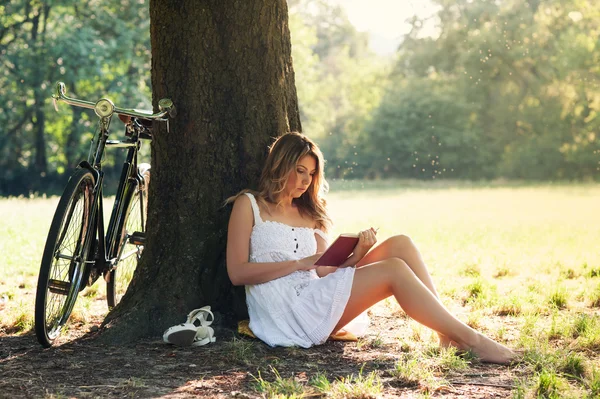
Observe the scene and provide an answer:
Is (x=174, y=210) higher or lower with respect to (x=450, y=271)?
higher

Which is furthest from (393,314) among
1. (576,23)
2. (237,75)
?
Answer: (576,23)

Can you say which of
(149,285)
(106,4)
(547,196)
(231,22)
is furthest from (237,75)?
(106,4)

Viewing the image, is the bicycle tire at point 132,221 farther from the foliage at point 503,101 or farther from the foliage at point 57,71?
the foliage at point 503,101

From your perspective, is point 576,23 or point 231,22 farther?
point 576,23

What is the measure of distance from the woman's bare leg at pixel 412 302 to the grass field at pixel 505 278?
215 millimetres

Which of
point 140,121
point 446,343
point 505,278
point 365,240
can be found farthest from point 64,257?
point 505,278

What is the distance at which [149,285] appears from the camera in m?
4.50

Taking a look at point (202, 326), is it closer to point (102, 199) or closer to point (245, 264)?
point (245, 264)

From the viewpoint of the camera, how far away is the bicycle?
3826mm

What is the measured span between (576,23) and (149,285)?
31487mm

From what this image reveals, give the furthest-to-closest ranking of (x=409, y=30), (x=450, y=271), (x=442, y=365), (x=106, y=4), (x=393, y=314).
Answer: (x=409, y=30) → (x=106, y=4) → (x=450, y=271) → (x=393, y=314) → (x=442, y=365)

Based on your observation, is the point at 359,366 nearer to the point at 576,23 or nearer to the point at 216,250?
the point at 216,250

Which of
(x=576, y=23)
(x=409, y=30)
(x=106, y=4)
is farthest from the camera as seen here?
(x=409, y=30)

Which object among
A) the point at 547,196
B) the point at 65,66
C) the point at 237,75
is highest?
the point at 65,66
